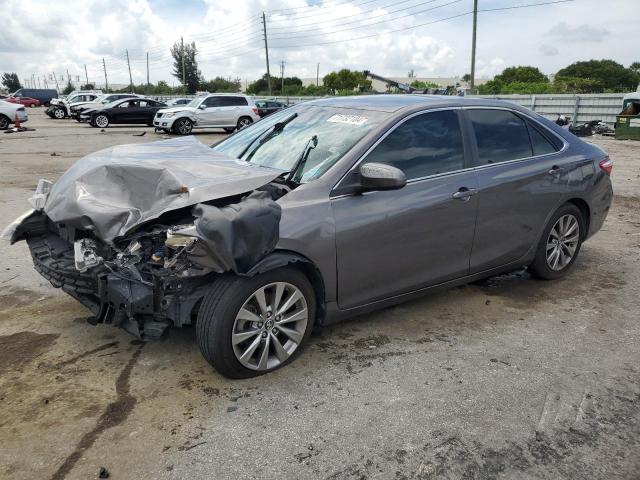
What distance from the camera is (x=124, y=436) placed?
2.75m

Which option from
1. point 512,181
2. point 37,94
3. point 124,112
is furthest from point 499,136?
point 37,94

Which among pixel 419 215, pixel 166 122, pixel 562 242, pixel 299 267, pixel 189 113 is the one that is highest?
pixel 189 113

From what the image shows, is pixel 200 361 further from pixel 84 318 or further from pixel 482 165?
pixel 482 165

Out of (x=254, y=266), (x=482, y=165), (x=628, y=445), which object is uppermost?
(x=482, y=165)

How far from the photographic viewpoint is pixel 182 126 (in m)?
23.4

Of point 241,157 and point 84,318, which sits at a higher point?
point 241,157

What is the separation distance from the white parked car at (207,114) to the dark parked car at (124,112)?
16.1 ft

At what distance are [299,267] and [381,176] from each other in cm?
77

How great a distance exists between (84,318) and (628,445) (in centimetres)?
362

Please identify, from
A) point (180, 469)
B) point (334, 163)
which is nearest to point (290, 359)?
point (180, 469)

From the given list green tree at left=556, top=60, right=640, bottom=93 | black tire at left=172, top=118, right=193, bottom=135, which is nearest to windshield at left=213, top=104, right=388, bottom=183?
black tire at left=172, top=118, right=193, bottom=135

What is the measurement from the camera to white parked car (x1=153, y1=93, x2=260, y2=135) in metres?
23.2

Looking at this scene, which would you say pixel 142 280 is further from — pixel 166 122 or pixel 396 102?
pixel 166 122

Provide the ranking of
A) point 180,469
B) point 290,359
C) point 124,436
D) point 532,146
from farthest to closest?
1. point 532,146
2. point 290,359
3. point 124,436
4. point 180,469
